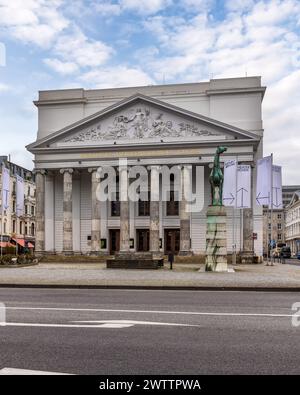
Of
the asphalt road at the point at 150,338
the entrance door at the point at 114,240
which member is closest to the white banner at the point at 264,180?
the entrance door at the point at 114,240

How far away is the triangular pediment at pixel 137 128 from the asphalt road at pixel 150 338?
1473 inches

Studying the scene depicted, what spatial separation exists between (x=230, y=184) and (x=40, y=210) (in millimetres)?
20607

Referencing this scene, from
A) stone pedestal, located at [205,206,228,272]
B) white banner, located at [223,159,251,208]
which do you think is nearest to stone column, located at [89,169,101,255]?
white banner, located at [223,159,251,208]

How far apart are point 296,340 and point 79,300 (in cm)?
771

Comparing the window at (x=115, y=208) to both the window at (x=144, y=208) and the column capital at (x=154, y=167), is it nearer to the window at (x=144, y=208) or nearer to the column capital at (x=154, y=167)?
the window at (x=144, y=208)

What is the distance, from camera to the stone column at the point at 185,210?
4888 cm

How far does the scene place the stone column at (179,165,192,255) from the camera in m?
48.9

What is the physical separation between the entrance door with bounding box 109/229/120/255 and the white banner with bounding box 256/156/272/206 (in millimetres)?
20110

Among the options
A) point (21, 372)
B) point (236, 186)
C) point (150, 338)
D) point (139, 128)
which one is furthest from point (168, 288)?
point (139, 128)

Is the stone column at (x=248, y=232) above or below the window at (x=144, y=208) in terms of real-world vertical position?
below

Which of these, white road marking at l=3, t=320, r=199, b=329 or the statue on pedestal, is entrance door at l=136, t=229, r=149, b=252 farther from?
white road marking at l=3, t=320, r=199, b=329

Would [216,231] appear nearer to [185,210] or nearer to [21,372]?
[185,210]

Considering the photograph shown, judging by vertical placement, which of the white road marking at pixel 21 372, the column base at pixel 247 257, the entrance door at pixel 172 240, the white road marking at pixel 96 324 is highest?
the entrance door at pixel 172 240
